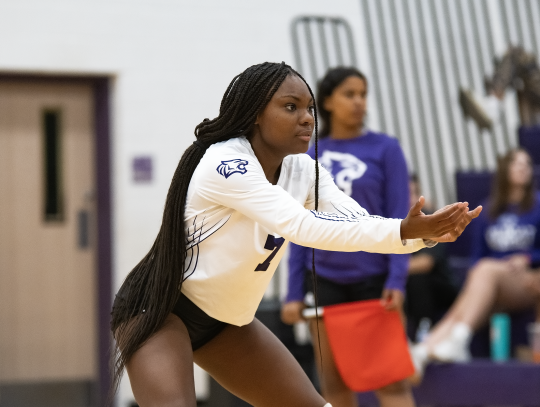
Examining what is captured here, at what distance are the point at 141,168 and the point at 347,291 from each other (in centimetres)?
281

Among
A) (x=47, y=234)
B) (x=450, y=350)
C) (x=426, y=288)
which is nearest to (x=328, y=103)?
(x=450, y=350)

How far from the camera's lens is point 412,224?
184cm

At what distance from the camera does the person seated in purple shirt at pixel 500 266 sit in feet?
15.2

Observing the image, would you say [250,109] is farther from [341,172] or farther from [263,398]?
[341,172]

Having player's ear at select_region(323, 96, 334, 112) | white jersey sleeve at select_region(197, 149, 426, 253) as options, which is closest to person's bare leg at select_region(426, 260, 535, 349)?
player's ear at select_region(323, 96, 334, 112)

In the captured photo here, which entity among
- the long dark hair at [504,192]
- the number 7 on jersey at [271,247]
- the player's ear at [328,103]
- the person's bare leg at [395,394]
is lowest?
the person's bare leg at [395,394]

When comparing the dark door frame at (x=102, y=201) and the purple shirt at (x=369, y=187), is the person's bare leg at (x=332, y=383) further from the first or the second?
the dark door frame at (x=102, y=201)

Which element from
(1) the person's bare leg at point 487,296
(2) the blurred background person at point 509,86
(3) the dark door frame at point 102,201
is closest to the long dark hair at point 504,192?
(1) the person's bare leg at point 487,296

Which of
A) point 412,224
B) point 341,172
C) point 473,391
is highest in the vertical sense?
point 341,172

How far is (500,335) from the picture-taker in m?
4.86

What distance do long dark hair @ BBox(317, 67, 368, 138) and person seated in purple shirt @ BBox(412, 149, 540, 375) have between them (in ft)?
5.49

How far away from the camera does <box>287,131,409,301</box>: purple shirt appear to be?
3.29 metres

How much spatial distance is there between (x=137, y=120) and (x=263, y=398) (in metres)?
3.84

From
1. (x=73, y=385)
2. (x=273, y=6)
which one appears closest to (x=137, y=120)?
(x=273, y=6)
